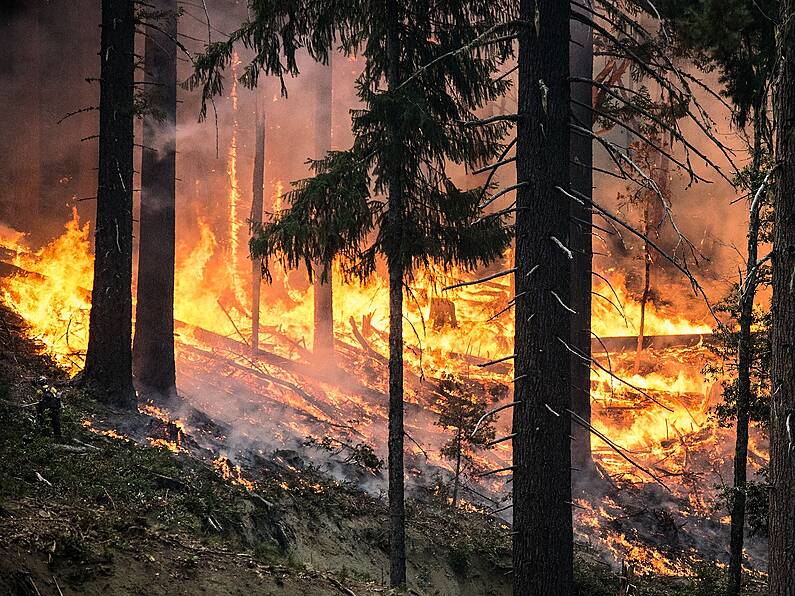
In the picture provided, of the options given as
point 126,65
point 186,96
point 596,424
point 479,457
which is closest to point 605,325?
point 596,424

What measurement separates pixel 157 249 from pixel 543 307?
A: 979 cm

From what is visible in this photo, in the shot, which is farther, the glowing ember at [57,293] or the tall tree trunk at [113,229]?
the glowing ember at [57,293]

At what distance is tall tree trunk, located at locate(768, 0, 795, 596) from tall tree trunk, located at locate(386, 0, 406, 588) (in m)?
4.65

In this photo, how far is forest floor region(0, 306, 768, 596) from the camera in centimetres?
538

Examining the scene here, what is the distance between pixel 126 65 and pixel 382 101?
5697 mm

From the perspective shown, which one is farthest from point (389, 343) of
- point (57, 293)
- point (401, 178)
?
point (57, 293)

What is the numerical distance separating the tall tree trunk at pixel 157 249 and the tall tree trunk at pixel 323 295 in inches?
322

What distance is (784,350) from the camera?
17.9ft

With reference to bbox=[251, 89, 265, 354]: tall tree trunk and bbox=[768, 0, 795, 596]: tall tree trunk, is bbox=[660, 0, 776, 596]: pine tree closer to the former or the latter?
bbox=[768, 0, 795, 596]: tall tree trunk

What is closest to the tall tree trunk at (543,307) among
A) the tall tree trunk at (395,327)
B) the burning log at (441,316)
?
the tall tree trunk at (395,327)

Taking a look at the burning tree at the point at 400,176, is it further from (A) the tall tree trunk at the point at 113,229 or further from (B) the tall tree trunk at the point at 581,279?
(B) the tall tree trunk at the point at 581,279

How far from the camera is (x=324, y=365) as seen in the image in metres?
22.0

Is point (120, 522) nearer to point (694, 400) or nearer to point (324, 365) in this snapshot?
point (324, 365)

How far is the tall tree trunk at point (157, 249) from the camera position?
13594mm
